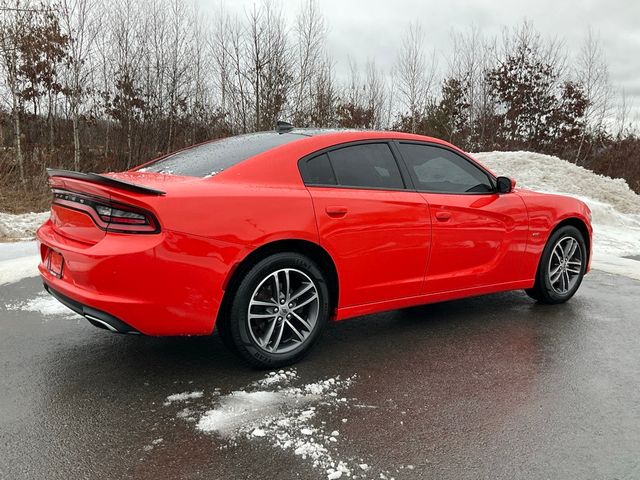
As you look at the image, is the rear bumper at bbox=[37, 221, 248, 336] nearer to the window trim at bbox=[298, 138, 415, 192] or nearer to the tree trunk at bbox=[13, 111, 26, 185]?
the window trim at bbox=[298, 138, 415, 192]

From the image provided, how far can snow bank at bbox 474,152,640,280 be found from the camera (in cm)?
1089

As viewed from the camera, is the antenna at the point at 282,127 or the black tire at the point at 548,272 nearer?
the antenna at the point at 282,127

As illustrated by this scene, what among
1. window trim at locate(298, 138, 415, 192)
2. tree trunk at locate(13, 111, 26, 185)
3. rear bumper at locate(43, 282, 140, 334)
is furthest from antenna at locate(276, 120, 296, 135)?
tree trunk at locate(13, 111, 26, 185)

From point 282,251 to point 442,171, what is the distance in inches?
65.6

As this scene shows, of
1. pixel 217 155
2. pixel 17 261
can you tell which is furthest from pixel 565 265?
pixel 17 261

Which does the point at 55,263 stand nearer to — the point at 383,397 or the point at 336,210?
the point at 336,210

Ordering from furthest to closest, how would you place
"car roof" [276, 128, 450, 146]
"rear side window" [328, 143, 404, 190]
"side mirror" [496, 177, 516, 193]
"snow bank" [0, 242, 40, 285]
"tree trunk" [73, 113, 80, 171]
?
"tree trunk" [73, 113, 80, 171] < "snow bank" [0, 242, 40, 285] < "side mirror" [496, 177, 516, 193] < "car roof" [276, 128, 450, 146] < "rear side window" [328, 143, 404, 190]

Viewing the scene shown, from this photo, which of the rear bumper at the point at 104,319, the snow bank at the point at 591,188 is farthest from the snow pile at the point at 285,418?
the snow bank at the point at 591,188

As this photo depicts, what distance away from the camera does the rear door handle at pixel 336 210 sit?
3408 mm

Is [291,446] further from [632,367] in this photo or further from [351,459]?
[632,367]

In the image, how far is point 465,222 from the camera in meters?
4.13

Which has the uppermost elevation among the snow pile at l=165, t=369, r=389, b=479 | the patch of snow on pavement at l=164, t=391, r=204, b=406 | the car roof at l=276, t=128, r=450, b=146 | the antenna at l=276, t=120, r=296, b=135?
the antenna at l=276, t=120, r=296, b=135

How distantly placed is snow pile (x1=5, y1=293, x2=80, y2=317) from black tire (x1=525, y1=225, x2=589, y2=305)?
4.14 metres

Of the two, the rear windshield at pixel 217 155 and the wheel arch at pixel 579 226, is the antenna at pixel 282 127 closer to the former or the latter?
the rear windshield at pixel 217 155
